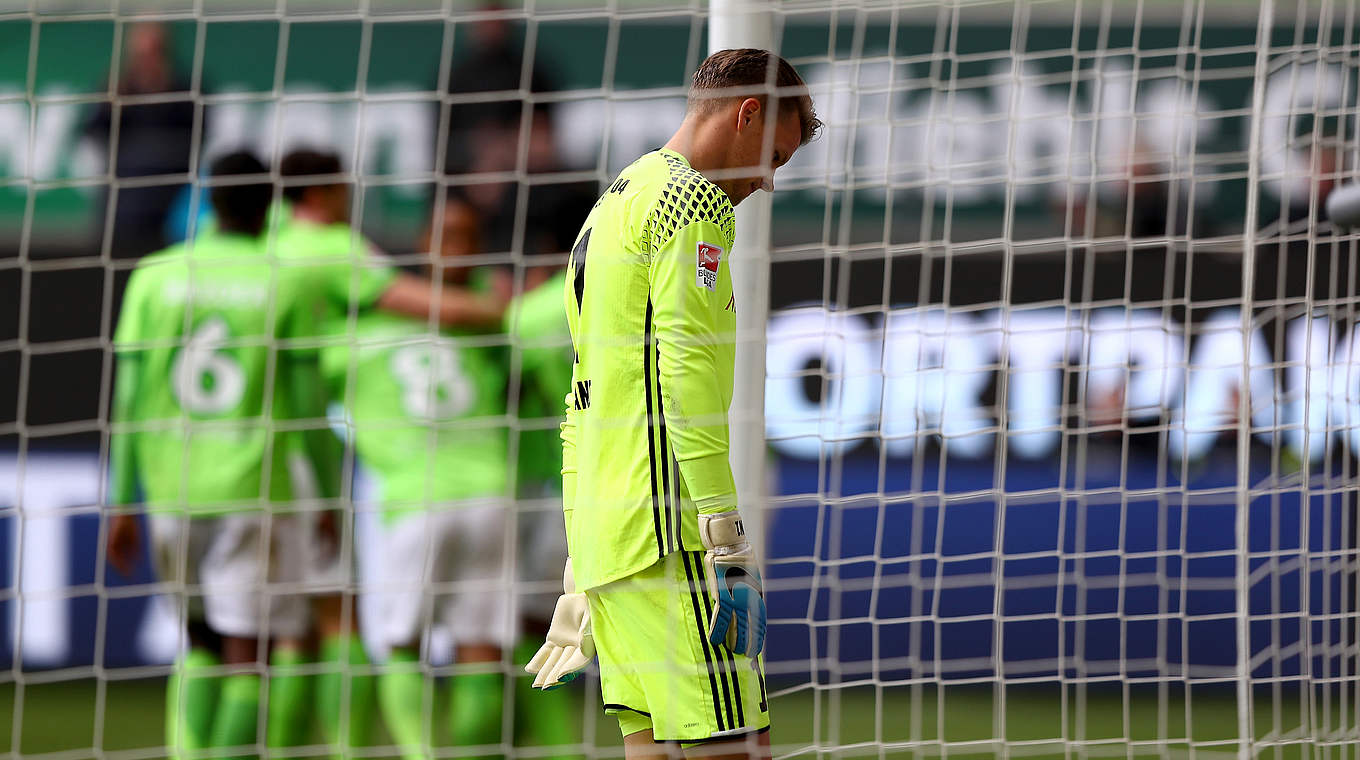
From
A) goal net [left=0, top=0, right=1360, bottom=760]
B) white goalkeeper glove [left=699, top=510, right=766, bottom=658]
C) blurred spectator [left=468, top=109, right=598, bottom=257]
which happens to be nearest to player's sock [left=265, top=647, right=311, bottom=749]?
goal net [left=0, top=0, right=1360, bottom=760]

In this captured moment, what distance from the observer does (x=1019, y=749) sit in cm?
406

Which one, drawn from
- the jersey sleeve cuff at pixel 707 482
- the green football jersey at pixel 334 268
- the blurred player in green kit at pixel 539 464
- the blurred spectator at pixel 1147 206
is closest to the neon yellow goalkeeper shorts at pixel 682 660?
the jersey sleeve cuff at pixel 707 482

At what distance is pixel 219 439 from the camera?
338 centimetres

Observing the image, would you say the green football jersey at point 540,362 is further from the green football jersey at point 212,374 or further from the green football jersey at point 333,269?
the green football jersey at point 212,374

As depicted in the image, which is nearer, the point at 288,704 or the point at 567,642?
the point at 567,642

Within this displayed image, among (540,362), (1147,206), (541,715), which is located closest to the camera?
(540,362)

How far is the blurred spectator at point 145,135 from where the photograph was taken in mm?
4320

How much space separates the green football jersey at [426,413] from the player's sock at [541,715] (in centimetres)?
41

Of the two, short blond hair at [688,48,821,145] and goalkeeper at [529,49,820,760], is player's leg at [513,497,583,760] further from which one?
short blond hair at [688,48,821,145]

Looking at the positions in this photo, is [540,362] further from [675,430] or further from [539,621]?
[675,430]

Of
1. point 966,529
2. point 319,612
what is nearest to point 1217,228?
point 966,529

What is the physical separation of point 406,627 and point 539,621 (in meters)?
0.32

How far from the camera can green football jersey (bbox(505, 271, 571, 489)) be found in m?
3.16

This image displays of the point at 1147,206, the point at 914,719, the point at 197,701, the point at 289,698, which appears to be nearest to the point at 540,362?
the point at 289,698
